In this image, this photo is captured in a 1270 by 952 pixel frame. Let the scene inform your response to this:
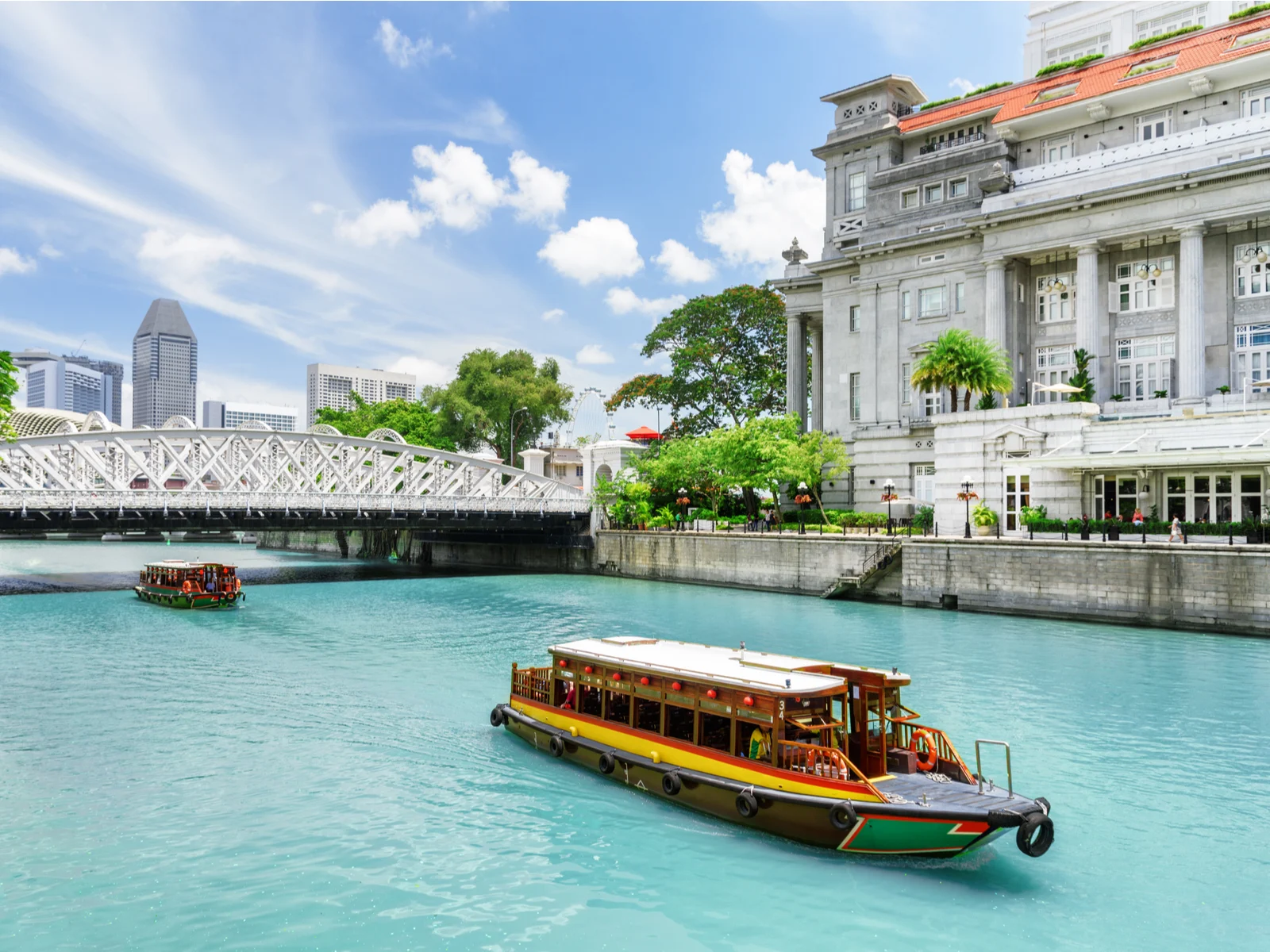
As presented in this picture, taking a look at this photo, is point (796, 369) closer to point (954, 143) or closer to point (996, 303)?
point (996, 303)

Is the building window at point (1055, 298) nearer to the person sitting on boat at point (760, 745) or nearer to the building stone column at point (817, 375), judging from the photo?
the building stone column at point (817, 375)

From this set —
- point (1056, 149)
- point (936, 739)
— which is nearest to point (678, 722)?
point (936, 739)

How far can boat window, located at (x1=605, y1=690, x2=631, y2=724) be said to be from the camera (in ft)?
61.1

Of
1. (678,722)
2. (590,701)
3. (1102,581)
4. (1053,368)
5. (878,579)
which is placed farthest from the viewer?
(1053,368)

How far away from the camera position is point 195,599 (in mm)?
44125

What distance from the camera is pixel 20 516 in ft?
160

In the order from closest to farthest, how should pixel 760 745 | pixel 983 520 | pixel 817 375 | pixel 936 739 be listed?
pixel 760 745 < pixel 936 739 < pixel 983 520 < pixel 817 375

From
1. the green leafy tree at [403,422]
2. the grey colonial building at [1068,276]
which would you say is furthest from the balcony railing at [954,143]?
the green leafy tree at [403,422]

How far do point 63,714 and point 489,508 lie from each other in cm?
4307

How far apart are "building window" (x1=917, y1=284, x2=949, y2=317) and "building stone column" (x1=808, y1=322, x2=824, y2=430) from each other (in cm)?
980

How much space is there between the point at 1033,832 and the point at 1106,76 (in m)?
55.2

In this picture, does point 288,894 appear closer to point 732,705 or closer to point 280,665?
point 732,705

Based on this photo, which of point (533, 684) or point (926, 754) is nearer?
point (926, 754)

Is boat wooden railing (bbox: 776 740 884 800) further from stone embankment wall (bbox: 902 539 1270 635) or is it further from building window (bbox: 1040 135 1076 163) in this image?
building window (bbox: 1040 135 1076 163)
